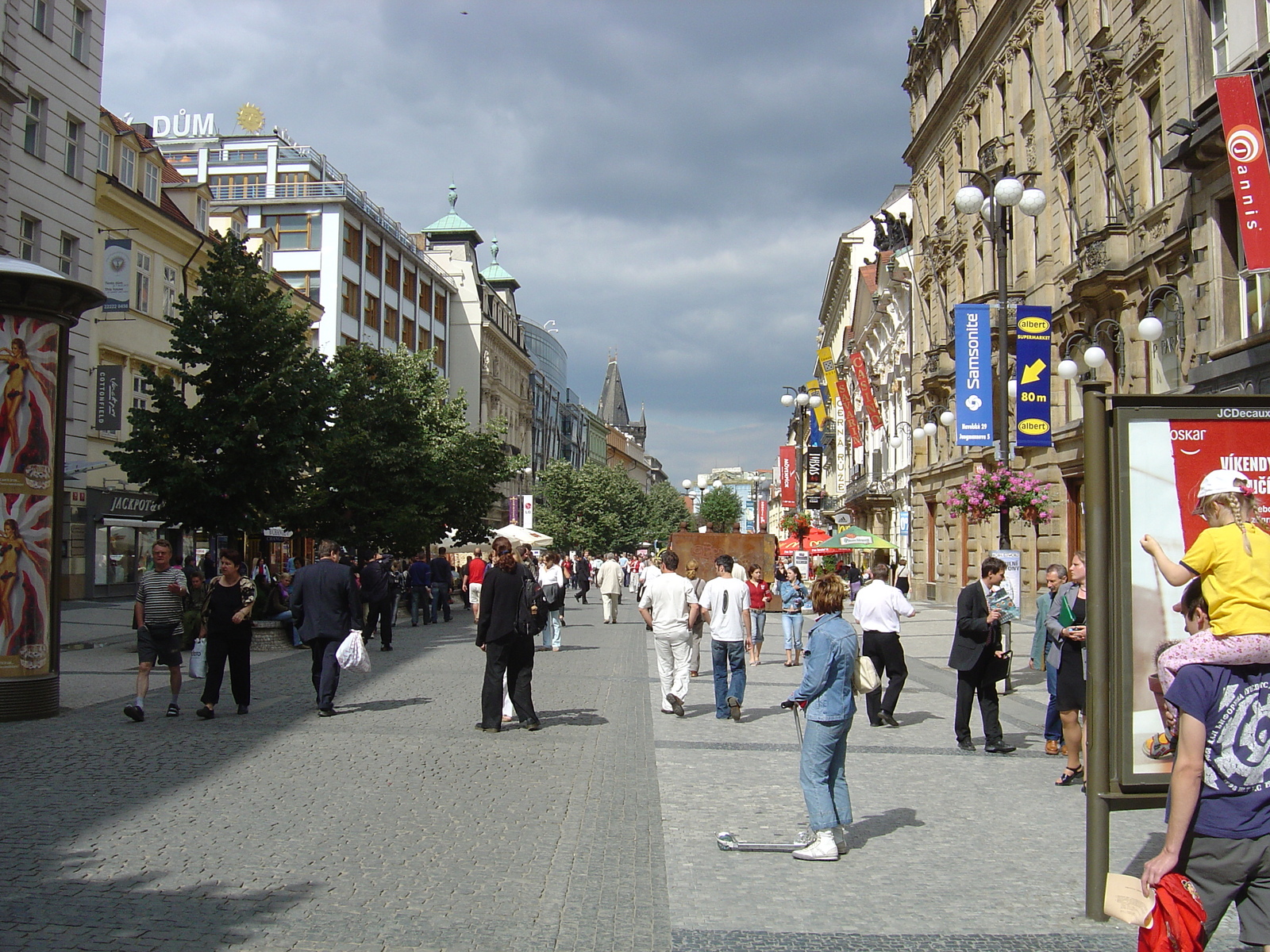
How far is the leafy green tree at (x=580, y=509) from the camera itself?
75.5 meters

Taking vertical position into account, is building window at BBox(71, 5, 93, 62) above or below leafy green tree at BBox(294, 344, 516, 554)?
above

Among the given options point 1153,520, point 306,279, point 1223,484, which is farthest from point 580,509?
point 1223,484

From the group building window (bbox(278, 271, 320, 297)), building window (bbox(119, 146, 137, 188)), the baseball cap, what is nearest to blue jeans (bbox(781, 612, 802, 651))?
the baseball cap

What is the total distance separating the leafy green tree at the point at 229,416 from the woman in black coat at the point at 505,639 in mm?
10880

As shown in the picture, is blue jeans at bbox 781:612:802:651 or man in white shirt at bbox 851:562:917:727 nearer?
man in white shirt at bbox 851:562:917:727

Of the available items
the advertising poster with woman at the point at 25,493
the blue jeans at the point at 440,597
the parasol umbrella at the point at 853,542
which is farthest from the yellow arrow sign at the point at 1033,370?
the advertising poster with woman at the point at 25,493

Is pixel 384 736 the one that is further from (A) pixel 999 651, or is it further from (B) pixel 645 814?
(A) pixel 999 651

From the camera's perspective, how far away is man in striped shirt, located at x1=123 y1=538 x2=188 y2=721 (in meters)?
11.5

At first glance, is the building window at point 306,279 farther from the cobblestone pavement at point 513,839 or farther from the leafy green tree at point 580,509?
the cobblestone pavement at point 513,839

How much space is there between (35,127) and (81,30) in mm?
3607

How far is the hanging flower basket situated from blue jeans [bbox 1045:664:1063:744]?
383 inches

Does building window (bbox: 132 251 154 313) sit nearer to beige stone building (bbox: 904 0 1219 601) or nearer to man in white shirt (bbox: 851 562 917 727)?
beige stone building (bbox: 904 0 1219 601)

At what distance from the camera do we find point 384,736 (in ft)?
34.6

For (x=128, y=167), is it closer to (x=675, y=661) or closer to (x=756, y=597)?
(x=756, y=597)
